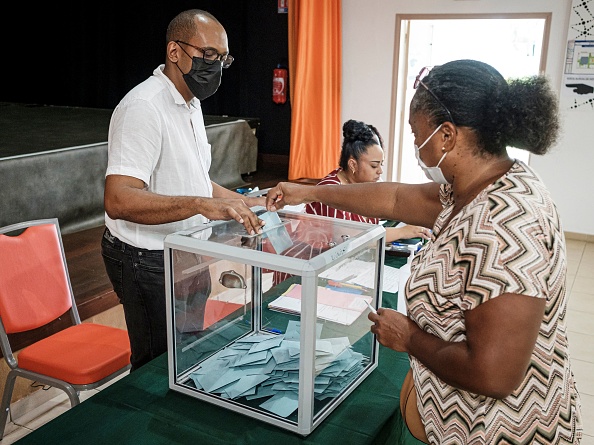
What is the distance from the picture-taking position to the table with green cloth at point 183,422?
1.14 meters

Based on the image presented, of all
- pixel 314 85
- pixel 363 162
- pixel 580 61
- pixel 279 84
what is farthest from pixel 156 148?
pixel 279 84

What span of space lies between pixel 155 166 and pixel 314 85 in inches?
185

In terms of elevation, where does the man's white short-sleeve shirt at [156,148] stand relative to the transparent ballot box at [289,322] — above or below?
above

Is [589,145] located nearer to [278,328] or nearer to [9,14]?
[278,328]

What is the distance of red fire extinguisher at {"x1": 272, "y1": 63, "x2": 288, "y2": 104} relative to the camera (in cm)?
648

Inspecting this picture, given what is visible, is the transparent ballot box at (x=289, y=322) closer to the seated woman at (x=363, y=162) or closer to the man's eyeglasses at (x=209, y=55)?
the man's eyeglasses at (x=209, y=55)

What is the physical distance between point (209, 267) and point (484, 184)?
0.63 m

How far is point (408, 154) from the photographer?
22.0ft

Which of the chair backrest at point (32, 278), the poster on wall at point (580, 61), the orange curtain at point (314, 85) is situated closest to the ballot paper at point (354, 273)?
the chair backrest at point (32, 278)

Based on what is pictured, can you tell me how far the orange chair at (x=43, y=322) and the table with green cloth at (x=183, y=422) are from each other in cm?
70

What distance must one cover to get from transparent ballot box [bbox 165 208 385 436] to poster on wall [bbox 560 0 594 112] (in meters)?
4.31

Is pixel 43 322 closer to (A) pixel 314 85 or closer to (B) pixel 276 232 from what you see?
(B) pixel 276 232

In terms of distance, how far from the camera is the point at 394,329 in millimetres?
1122

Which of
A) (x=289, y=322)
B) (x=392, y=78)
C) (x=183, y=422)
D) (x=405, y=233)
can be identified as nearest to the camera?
(x=183, y=422)
